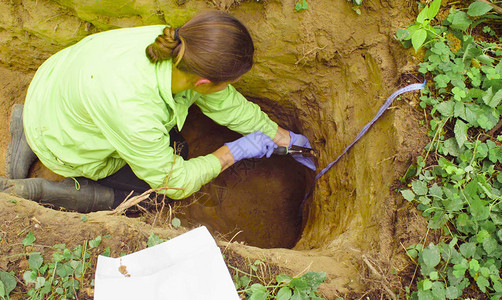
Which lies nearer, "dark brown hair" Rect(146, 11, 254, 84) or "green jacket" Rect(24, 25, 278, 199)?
"dark brown hair" Rect(146, 11, 254, 84)

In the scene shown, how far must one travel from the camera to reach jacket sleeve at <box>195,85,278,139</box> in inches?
84.6

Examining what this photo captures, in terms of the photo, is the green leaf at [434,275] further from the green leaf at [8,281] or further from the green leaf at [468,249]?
the green leaf at [8,281]

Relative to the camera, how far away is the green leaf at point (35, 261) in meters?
1.43

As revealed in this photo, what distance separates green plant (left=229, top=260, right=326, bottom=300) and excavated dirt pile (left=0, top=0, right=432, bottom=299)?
0.34 ft

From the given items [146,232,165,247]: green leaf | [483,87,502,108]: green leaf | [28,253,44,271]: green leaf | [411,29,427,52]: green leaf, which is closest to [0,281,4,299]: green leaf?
[28,253,44,271]: green leaf

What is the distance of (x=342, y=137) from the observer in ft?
7.80

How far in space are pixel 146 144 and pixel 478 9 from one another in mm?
1979

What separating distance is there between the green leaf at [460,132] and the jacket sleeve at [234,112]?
1.17 meters

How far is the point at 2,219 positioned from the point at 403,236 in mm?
1952

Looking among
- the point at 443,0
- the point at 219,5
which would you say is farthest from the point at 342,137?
the point at 219,5

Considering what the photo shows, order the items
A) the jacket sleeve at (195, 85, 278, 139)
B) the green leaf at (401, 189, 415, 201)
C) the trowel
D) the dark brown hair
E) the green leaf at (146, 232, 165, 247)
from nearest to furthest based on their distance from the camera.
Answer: the dark brown hair → the green leaf at (146, 232, 165, 247) → the green leaf at (401, 189, 415, 201) → the jacket sleeve at (195, 85, 278, 139) → the trowel

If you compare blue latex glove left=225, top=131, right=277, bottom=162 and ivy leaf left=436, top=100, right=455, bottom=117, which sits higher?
ivy leaf left=436, top=100, right=455, bottom=117

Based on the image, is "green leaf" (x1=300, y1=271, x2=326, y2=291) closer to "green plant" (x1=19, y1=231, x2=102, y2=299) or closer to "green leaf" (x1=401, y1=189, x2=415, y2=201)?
"green leaf" (x1=401, y1=189, x2=415, y2=201)

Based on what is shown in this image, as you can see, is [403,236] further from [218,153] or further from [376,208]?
[218,153]
